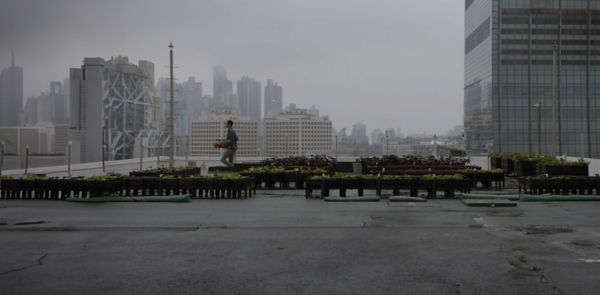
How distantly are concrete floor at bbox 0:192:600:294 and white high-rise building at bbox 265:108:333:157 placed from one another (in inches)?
3304

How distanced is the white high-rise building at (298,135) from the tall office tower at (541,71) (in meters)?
44.7

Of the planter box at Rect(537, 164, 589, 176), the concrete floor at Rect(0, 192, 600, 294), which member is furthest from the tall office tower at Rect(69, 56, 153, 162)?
the concrete floor at Rect(0, 192, 600, 294)

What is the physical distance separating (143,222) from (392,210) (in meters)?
6.36

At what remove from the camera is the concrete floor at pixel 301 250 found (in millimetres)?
7047

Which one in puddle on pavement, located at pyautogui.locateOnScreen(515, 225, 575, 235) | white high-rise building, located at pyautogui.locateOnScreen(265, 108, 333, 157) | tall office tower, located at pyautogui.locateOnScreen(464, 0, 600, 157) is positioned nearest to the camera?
puddle on pavement, located at pyautogui.locateOnScreen(515, 225, 575, 235)

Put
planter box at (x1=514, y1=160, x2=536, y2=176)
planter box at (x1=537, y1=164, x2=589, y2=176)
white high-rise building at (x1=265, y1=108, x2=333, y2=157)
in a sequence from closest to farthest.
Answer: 1. planter box at (x1=537, y1=164, x2=589, y2=176)
2. planter box at (x1=514, y1=160, x2=536, y2=176)
3. white high-rise building at (x1=265, y1=108, x2=333, y2=157)

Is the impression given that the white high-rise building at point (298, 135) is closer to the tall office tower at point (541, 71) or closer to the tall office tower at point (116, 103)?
the tall office tower at point (116, 103)

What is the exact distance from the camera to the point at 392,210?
48.2 ft

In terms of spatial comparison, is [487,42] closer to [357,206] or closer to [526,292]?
[357,206]

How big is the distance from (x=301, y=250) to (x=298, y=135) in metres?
93.2

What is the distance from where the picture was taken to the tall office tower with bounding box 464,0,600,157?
413 feet

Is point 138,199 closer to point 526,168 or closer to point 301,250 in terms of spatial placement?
point 301,250

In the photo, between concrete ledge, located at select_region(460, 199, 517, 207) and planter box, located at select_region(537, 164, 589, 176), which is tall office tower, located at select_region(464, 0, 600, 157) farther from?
concrete ledge, located at select_region(460, 199, 517, 207)

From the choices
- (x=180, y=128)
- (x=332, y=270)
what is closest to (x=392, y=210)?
(x=332, y=270)
